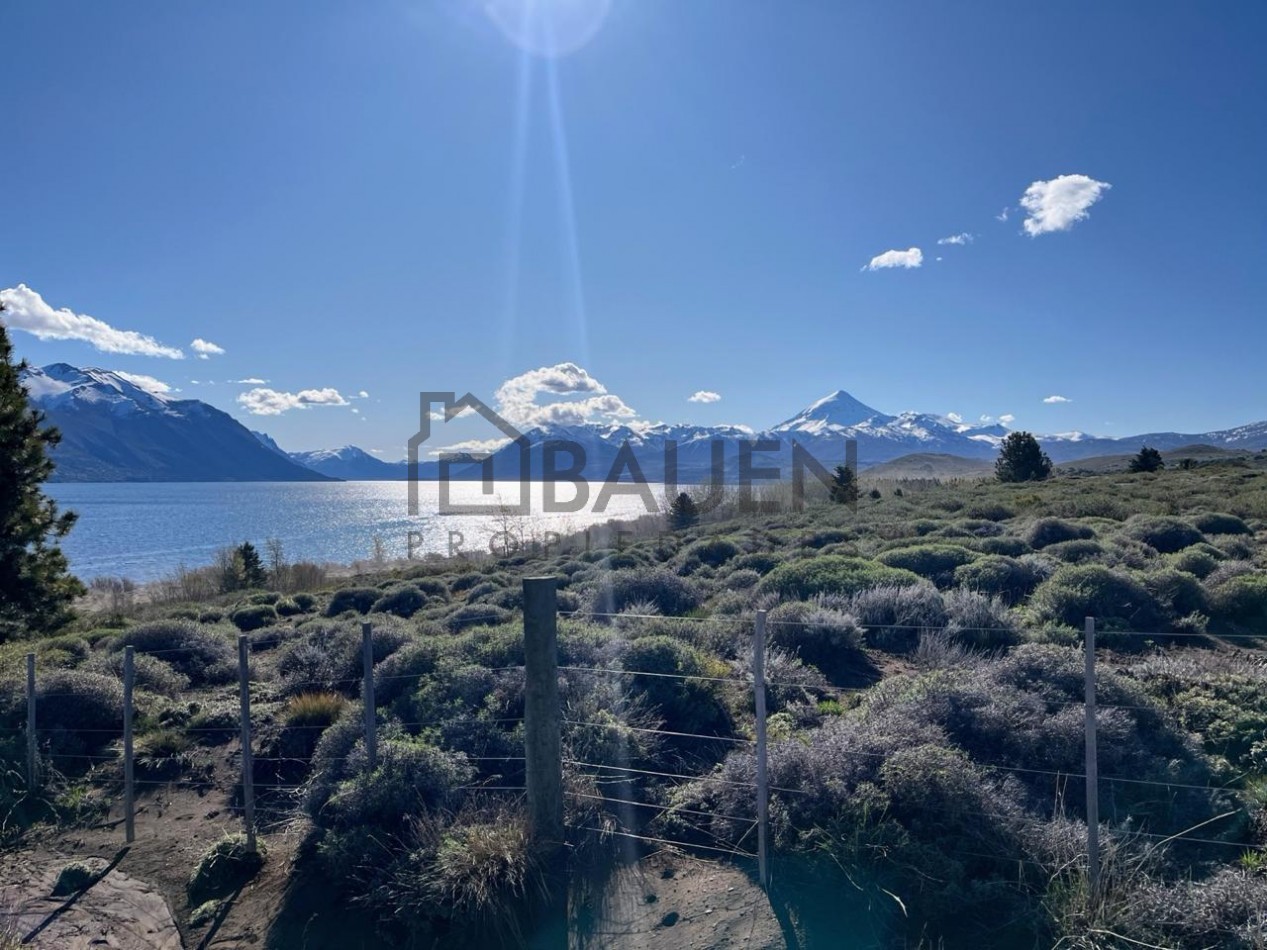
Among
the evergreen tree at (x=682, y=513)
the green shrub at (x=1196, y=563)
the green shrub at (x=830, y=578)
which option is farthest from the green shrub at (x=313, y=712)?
the evergreen tree at (x=682, y=513)

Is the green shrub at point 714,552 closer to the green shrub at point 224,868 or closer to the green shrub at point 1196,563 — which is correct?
the green shrub at point 1196,563

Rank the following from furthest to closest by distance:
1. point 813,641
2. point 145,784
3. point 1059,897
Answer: point 813,641 < point 145,784 < point 1059,897

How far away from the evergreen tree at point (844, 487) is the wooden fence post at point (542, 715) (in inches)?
1095

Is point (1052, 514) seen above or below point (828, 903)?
above

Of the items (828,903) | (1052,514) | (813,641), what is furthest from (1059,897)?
(1052,514)

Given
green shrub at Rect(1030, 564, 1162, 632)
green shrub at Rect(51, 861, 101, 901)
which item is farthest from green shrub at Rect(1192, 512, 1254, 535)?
green shrub at Rect(51, 861, 101, 901)

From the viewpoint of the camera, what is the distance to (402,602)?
16344 mm

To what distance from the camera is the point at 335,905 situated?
442 centimetres

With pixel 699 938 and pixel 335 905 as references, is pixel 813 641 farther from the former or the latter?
pixel 335 905

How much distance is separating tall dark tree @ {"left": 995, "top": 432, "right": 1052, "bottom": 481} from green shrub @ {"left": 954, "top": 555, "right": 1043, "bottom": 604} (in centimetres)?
2702

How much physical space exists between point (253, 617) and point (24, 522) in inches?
268

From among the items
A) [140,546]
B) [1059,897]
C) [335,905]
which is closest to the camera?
[1059,897]

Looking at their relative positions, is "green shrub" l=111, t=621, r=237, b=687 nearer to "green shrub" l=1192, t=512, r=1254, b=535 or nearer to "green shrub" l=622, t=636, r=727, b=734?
"green shrub" l=622, t=636, r=727, b=734

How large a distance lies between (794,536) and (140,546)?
170ft
